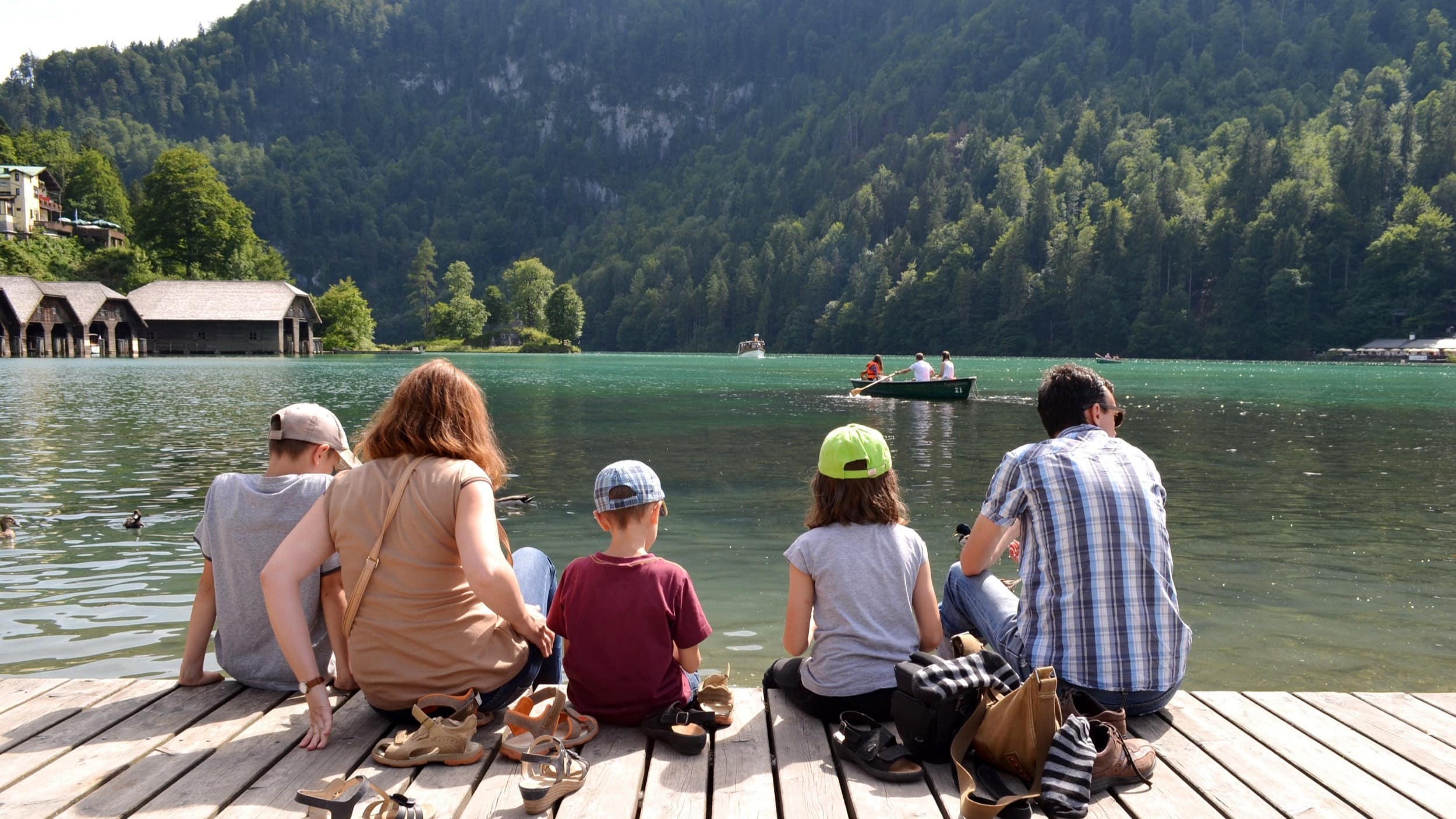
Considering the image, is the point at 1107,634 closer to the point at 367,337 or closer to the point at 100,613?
the point at 100,613

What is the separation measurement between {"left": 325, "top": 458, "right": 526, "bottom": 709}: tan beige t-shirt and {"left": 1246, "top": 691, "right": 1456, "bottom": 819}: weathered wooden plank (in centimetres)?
342

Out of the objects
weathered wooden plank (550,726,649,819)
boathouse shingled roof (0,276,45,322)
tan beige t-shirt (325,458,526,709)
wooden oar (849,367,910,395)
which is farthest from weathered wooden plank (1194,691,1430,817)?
boathouse shingled roof (0,276,45,322)

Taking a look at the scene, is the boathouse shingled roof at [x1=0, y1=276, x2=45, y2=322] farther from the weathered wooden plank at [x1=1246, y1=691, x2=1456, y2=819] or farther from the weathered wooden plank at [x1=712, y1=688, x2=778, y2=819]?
the weathered wooden plank at [x1=1246, y1=691, x2=1456, y2=819]

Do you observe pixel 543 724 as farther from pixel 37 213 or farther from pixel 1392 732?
pixel 37 213

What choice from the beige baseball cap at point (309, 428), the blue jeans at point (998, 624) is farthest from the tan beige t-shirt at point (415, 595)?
the blue jeans at point (998, 624)

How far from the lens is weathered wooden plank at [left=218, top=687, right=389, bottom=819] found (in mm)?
3502

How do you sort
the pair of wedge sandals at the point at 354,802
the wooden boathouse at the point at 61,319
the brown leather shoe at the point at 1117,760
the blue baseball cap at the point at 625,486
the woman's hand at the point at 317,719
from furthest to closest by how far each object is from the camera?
the wooden boathouse at the point at 61,319
the woman's hand at the point at 317,719
the blue baseball cap at the point at 625,486
the brown leather shoe at the point at 1117,760
the pair of wedge sandals at the point at 354,802

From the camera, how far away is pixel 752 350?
413 feet

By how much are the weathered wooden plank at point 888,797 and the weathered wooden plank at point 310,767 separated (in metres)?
1.91

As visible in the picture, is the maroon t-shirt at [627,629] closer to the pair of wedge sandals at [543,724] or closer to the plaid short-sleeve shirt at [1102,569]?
the pair of wedge sandals at [543,724]

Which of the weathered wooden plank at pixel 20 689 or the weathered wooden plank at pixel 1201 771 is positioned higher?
the weathered wooden plank at pixel 1201 771

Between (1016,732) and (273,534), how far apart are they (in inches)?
128

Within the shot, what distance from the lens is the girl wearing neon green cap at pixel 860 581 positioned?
13.6 feet

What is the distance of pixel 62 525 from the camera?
40.1 ft
